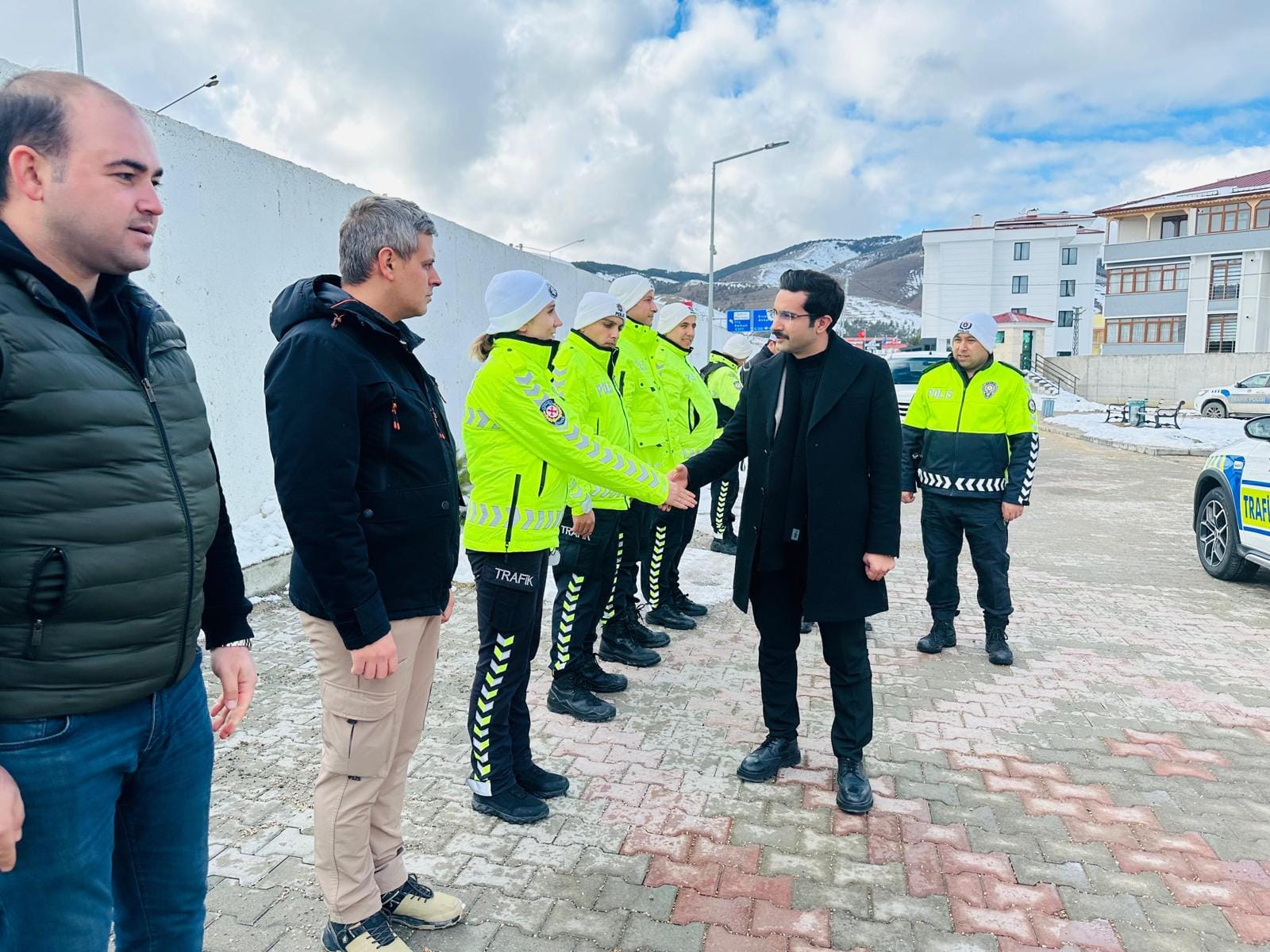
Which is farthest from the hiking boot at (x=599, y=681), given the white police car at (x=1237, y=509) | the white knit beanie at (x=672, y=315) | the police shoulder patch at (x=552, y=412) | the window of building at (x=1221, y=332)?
the window of building at (x=1221, y=332)

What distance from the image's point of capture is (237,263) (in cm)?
654

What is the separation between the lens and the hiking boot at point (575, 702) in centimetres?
A: 436

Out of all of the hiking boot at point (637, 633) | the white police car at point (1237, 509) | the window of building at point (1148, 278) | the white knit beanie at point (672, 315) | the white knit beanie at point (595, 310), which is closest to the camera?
the white knit beanie at point (595, 310)

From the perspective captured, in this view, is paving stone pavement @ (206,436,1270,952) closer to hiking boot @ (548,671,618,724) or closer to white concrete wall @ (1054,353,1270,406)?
hiking boot @ (548,671,618,724)

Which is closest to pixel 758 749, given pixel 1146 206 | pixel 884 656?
pixel 884 656

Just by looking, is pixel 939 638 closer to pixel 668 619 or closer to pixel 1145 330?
pixel 668 619

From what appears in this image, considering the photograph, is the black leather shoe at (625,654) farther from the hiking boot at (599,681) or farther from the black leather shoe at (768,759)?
the black leather shoe at (768,759)

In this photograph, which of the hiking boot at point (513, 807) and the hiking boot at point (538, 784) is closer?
the hiking boot at point (513, 807)

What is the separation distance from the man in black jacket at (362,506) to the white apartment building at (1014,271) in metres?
65.8

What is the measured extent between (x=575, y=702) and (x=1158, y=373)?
41.7 m

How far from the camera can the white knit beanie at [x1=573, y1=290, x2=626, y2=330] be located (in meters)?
4.54

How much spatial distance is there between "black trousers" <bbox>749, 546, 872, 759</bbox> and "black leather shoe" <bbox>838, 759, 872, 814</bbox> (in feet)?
0.14

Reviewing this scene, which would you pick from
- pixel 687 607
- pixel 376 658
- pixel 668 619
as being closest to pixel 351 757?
pixel 376 658

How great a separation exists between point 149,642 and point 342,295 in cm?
113
